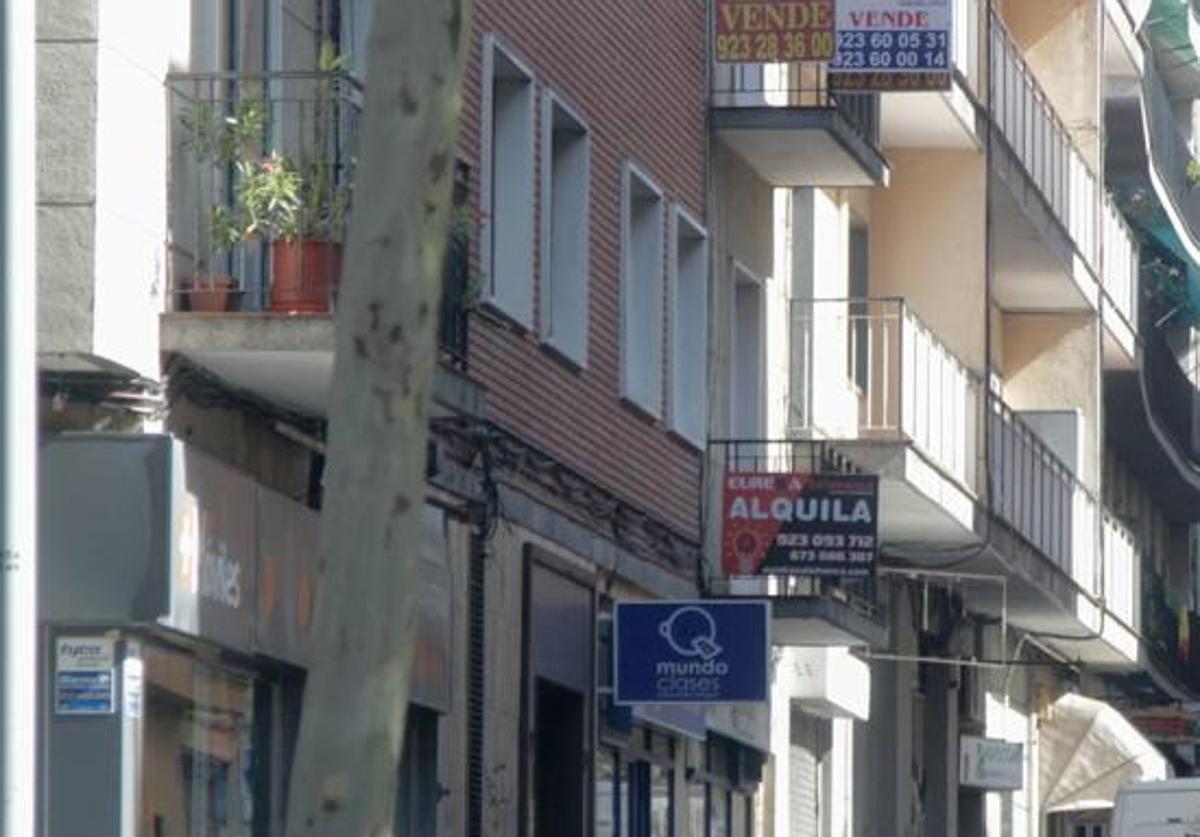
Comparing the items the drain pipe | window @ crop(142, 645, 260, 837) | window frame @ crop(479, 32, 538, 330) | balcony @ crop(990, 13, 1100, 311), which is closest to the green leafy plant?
window @ crop(142, 645, 260, 837)

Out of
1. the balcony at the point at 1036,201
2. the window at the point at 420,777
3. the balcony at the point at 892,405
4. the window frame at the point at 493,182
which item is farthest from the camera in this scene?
the balcony at the point at 1036,201

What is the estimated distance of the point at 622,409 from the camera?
26.7 m

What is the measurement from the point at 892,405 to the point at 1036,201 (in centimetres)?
705

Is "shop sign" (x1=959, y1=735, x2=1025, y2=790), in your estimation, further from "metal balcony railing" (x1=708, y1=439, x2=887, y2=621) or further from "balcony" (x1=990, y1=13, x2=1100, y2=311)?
"metal balcony railing" (x1=708, y1=439, x2=887, y2=621)

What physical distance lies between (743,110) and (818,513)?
309cm

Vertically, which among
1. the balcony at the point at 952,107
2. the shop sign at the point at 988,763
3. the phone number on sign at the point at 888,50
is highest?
the balcony at the point at 952,107

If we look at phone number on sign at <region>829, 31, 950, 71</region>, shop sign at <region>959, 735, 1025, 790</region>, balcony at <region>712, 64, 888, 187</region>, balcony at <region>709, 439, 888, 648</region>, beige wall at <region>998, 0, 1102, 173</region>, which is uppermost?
beige wall at <region>998, 0, 1102, 173</region>

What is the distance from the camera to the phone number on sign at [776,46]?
90.8 feet

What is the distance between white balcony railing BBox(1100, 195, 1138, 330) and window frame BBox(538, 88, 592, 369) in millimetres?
19118

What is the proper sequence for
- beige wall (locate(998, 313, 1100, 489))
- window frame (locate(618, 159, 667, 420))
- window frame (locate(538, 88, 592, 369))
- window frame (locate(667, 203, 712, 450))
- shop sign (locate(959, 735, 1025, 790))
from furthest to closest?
1. beige wall (locate(998, 313, 1100, 489))
2. shop sign (locate(959, 735, 1025, 790))
3. window frame (locate(667, 203, 712, 450))
4. window frame (locate(618, 159, 667, 420))
5. window frame (locate(538, 88, 592, 369))

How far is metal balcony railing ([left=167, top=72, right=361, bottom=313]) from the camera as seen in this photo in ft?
57.5

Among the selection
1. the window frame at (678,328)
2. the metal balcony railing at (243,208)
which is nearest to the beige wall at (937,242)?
the window frame at (678,328)

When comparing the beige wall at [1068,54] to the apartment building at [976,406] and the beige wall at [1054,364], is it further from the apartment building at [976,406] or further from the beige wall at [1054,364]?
the beige wall at [1054,364]

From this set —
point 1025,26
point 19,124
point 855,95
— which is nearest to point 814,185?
point 855,95
